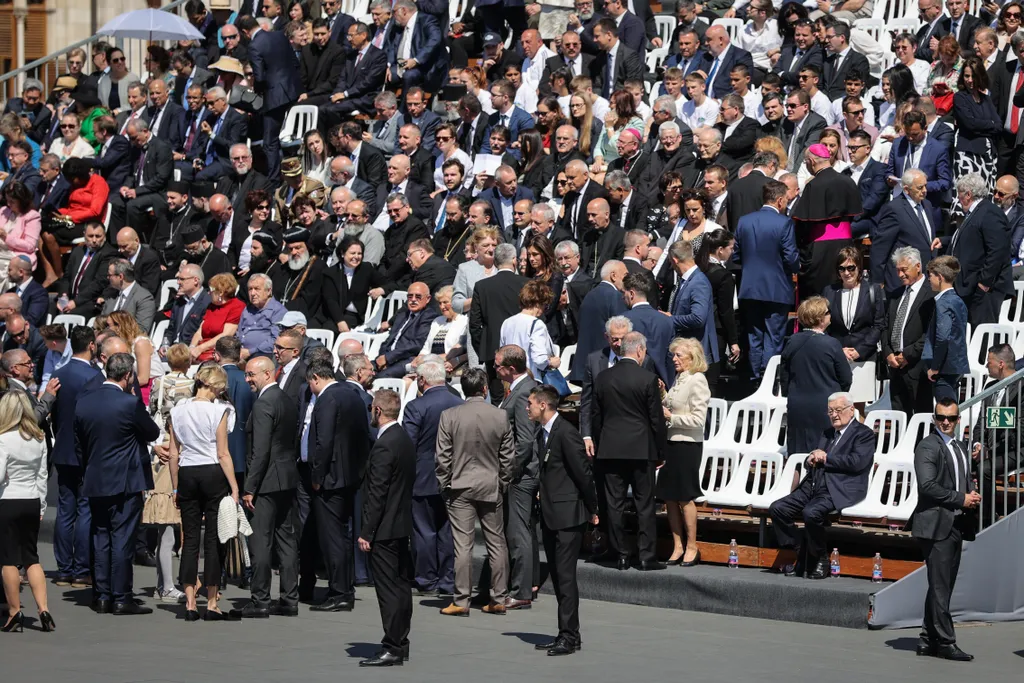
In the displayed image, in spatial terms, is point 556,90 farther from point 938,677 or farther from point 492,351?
point 938,677

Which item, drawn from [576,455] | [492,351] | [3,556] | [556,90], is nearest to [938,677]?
[576,455]

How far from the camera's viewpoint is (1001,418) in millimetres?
12508

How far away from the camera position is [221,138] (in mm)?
21062

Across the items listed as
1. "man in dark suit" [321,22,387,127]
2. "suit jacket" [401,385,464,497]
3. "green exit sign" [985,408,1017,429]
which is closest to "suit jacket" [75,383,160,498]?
"suit jacket" [401,385,464,497]

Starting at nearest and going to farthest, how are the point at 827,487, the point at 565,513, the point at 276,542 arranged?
the point at 565,513 → the point at 827,487 → the point at 276,542

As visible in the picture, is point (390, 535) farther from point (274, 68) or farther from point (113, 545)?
point (274, 68)

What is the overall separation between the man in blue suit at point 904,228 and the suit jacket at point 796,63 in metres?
3.44

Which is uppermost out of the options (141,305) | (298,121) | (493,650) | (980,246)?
(298,121)

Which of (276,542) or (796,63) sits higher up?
(796,63)

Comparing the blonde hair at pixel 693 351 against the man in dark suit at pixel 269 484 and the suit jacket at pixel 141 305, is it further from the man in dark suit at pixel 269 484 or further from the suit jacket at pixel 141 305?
the suit jacket at pixel 141 305

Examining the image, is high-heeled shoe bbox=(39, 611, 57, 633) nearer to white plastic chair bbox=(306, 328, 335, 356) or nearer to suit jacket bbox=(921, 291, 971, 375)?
white plastic chair bbox=(306, 328, 335, 356)

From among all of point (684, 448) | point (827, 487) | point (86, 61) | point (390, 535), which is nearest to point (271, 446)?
point (390, 535)

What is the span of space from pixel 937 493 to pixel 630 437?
2.54 m

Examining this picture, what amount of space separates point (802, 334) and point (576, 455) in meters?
2.80
